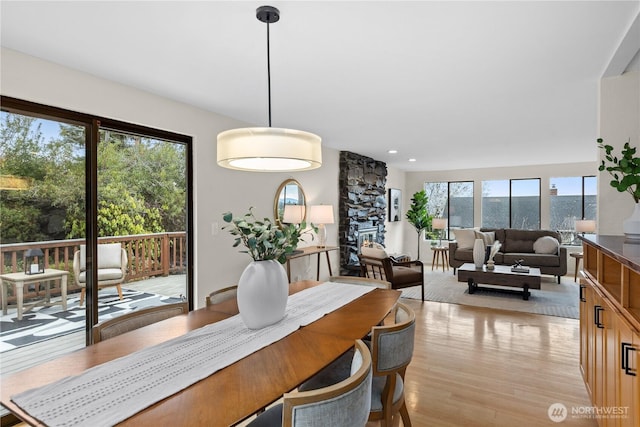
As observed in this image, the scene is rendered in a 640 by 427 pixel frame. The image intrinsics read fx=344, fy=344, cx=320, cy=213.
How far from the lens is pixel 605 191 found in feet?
8.20

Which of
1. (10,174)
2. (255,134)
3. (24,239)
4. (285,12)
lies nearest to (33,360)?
(24,239)

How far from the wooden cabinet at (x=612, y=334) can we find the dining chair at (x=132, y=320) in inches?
82.7

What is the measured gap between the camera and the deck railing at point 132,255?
7.65 ft

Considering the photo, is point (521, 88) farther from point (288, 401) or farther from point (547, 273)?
point (547, 273)

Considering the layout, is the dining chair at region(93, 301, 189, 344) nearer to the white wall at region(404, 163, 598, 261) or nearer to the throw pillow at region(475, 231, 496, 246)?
the throw pillow at region(475, 231, 496, 246)

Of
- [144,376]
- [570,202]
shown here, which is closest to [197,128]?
[144,376]

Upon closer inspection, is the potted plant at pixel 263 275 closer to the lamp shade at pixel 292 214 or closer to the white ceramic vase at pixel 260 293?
the white ceramic vase at pixel 260 293

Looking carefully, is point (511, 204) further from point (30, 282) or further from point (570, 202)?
point (30, 282)

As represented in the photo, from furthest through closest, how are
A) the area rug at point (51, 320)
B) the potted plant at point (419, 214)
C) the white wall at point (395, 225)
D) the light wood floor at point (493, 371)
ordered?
the potted plant at point (419, 214)
the white wall at point (395, 225)
the area rug at point (51, 320)
the light wood floor at point (493, 371)

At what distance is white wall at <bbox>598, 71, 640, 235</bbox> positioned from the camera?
241 cm

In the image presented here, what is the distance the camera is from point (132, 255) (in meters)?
3.07

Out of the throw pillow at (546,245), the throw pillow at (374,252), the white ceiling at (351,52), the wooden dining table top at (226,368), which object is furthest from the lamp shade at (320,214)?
the throw pillow at (546,245)

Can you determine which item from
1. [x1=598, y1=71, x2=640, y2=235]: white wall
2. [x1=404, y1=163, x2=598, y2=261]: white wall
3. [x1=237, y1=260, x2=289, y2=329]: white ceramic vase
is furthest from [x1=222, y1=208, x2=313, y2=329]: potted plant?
[x1=404, y1=163, x2=598, y2=261]: white wall

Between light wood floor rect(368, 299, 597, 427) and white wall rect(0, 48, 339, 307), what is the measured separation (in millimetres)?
2150
